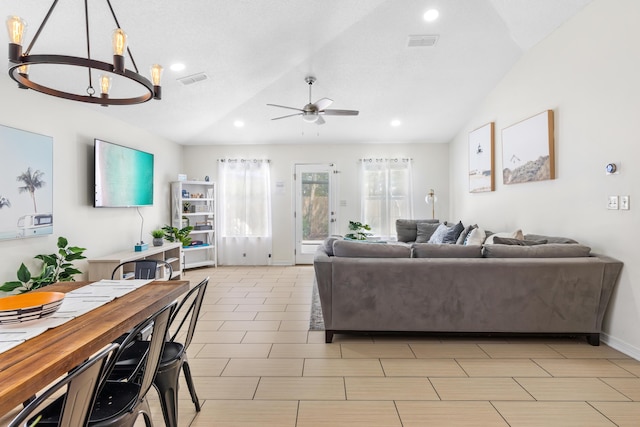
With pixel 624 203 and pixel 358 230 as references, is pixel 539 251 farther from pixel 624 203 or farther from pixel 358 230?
pixel 358 230

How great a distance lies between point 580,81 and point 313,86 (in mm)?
2964

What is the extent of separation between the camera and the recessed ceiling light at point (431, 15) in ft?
11.3

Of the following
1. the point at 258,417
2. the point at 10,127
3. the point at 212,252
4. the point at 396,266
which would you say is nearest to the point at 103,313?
the point at 258,417

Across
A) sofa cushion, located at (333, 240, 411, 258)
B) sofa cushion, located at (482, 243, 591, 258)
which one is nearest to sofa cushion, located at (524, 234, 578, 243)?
sofa cushion, located at (482, 243, 591, 258)

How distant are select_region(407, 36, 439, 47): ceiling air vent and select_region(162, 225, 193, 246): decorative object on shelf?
4.35m

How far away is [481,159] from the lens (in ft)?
16.9

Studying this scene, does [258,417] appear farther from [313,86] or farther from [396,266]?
[313,86]

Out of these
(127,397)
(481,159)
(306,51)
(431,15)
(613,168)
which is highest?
(431,15)

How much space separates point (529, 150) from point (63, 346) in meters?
4.44

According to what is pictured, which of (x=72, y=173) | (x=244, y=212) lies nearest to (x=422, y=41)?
(x=72, y=173)

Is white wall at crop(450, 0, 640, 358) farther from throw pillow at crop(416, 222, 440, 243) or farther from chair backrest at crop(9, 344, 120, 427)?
chair backrest at crop(9, 344, 120, 427)

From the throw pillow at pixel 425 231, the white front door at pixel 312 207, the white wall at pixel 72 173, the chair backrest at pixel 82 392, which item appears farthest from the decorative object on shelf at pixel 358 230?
the chair backrest at pixel 82 392

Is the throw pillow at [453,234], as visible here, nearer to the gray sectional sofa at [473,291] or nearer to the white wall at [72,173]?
the gray sectional sofa at [473,291]

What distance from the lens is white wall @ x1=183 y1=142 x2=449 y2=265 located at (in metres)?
6.68
